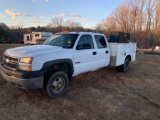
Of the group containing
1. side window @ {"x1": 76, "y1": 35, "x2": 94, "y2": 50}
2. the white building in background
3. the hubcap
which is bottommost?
the hubcap

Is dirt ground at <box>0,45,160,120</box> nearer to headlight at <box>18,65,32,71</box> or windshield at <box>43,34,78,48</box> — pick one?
headlight at <box>18,65,32,71</box>

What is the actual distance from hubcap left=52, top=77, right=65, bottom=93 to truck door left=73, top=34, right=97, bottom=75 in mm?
607

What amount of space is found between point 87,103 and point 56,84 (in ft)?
3.30

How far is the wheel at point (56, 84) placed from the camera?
4.21 meters

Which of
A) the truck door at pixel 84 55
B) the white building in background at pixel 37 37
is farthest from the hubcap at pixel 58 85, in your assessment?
the white building in background at pixel 37 37

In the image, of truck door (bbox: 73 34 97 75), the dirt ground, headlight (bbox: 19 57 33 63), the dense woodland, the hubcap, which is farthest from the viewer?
the dense woodland

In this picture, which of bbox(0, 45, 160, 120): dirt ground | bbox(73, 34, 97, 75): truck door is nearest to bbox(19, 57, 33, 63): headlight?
bbox(0, 45, 160, 120): dirt ground

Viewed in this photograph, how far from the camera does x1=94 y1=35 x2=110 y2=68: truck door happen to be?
5809 millimetres

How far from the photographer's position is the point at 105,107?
3979 millimetres

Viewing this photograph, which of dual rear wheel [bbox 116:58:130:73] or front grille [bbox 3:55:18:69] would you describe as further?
dual rear wheel [bbox 116:58:130:73]

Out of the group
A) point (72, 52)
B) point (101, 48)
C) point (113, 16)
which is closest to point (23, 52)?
point (72, 52)

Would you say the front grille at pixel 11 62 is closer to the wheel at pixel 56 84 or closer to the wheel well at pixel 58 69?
the wheel well at pixel 58 69

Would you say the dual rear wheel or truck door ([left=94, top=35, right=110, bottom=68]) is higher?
truck door ([left=94, top=35, right=110, bottom=68])

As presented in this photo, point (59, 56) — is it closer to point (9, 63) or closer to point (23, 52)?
point (23, 52)
